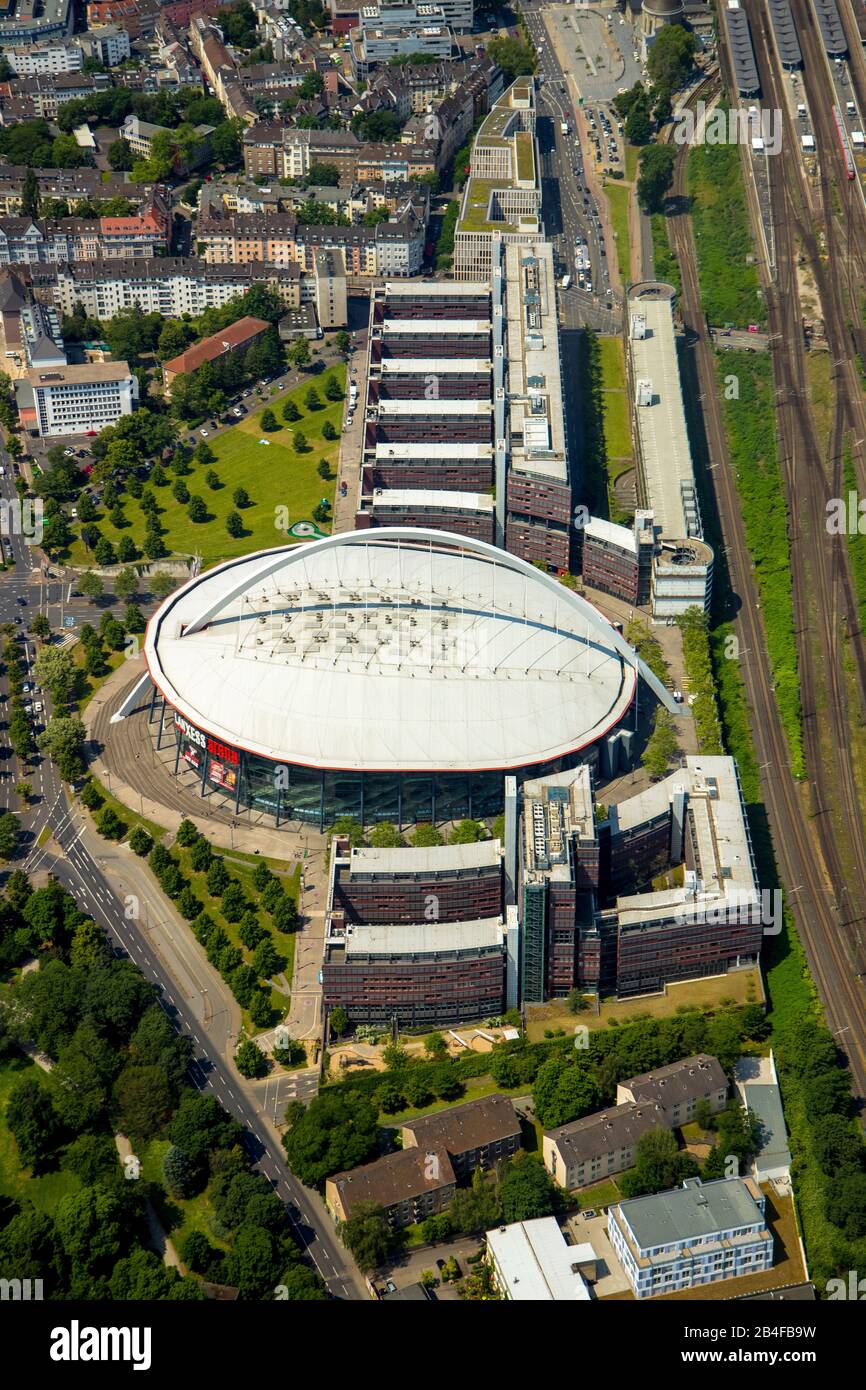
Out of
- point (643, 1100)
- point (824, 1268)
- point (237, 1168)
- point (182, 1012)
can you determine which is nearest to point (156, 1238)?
point (237, 1168)

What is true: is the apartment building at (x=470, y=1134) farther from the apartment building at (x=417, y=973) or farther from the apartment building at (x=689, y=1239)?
the apartment building at (x=417, y=973)

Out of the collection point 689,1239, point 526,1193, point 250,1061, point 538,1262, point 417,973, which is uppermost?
point 417,973

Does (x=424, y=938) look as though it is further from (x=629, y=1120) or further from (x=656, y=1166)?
(x=656, y=1166)

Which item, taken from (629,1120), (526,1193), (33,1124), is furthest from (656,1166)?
(33,1124)

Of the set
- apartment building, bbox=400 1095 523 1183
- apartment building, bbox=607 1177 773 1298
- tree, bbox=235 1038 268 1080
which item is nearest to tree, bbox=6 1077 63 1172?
tree, bbox=235 1038 268 1080

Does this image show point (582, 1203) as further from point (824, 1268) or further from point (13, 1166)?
point (13, 1166)

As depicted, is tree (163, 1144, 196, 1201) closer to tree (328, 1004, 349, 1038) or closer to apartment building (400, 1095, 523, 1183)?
apartment building (400, 1095, 523, 1183)

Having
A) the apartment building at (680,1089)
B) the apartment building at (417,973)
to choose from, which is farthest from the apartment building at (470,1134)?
the apartment building at (417,973)
